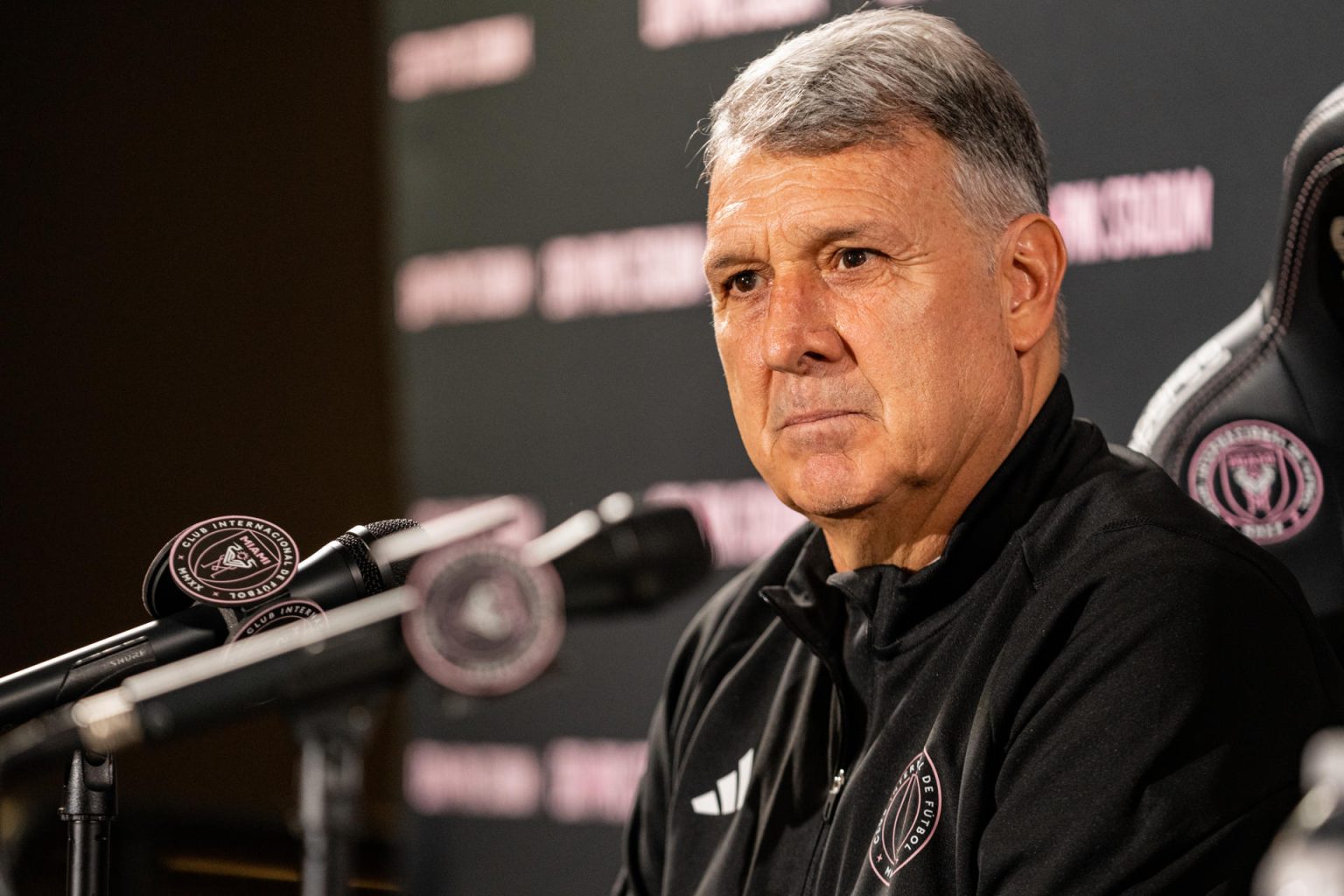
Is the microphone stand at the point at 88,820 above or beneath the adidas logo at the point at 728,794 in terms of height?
above

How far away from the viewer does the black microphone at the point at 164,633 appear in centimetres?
117

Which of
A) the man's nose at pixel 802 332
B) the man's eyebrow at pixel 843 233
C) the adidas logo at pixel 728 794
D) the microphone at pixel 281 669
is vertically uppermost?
the man's eyebrow at pixel 843 233

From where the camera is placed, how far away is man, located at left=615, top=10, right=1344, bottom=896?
1.31m

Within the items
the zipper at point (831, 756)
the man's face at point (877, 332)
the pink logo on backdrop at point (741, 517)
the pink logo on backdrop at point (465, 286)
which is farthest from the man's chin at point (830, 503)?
the pink logo on backdrop at point (465, 286)

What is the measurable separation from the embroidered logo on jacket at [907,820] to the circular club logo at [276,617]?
0.59 metres

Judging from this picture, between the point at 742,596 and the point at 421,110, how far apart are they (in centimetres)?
190

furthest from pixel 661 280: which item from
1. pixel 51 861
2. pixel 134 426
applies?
pixel 51 861

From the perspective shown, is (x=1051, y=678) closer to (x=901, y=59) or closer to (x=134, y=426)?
(x=901, y=59)

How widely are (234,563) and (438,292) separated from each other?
87.7 inches

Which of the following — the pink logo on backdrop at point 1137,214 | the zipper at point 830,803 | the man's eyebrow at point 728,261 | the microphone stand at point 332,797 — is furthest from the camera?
the pink logo on backdrop at point 1137,214

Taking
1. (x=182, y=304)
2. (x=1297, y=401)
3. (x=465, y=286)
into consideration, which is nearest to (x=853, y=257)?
(x=1297, y=401)

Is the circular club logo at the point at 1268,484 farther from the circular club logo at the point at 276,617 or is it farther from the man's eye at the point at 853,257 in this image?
the circular club logo at the point at 276,617

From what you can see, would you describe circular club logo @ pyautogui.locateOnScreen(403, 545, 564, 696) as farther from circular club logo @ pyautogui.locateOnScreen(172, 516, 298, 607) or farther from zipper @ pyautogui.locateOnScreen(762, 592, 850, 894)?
zipper @ pyautogui.locateOnScreen(762, 592, 850, 894)

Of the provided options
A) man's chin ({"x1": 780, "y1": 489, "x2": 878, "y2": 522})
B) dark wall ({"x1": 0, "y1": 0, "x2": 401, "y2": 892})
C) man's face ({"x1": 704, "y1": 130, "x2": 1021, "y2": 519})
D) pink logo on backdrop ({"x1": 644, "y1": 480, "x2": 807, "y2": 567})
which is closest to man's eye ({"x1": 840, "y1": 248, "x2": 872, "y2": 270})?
man's face ({"x1": 704, "y1": 130, "x2": 1021, "y2": 519})
